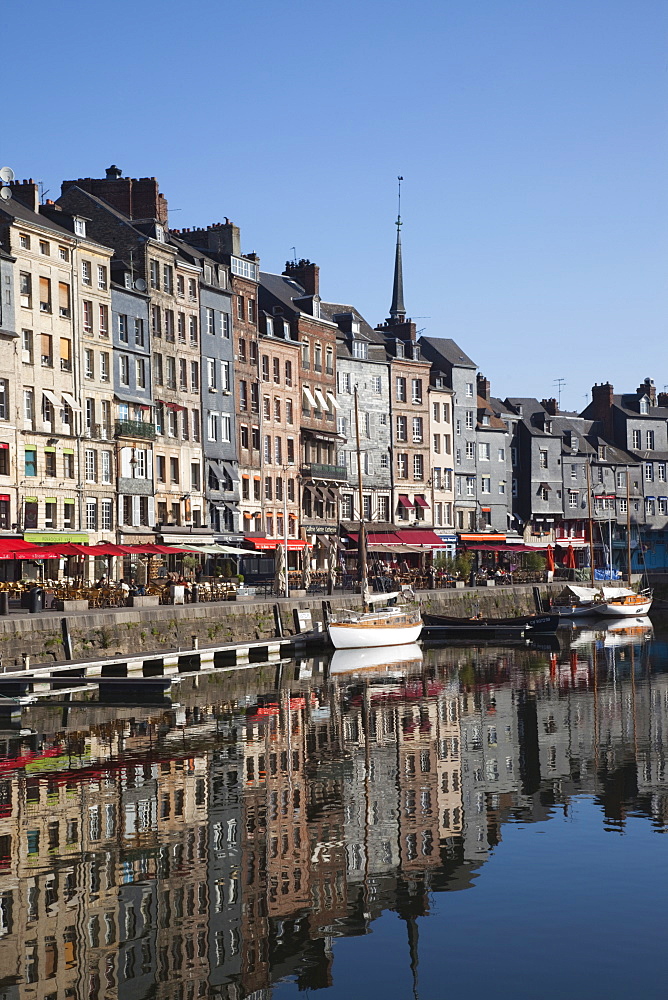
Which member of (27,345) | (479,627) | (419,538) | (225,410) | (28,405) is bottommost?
(479,627)

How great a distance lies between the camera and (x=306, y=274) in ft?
315

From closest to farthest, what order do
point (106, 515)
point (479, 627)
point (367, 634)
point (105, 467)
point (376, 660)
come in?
point (376, 660)
point (367, 634)
point (106, 515)
point (105, 467)
point (479, 627)

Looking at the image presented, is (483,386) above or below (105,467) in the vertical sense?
above

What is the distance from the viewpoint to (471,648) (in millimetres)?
66688

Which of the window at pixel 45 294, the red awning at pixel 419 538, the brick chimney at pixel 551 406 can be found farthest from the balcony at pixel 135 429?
the brick chimney at pixel 551 406

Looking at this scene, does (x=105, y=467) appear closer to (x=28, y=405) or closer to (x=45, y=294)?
(x=28, y=405)

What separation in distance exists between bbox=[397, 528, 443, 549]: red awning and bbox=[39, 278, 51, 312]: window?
3410cm

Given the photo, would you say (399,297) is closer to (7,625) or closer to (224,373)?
(224,373)

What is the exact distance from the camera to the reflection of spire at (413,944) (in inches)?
689

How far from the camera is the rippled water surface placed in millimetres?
17922

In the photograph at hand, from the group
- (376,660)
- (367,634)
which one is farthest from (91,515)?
(376,660)

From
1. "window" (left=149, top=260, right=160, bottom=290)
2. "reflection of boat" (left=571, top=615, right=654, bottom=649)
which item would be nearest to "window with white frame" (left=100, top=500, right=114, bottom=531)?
"window" (left=149, top=260, right=160, bottom=290)

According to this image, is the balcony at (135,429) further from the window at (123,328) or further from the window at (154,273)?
the window at (154,273)

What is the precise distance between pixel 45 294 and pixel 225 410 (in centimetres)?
1724
